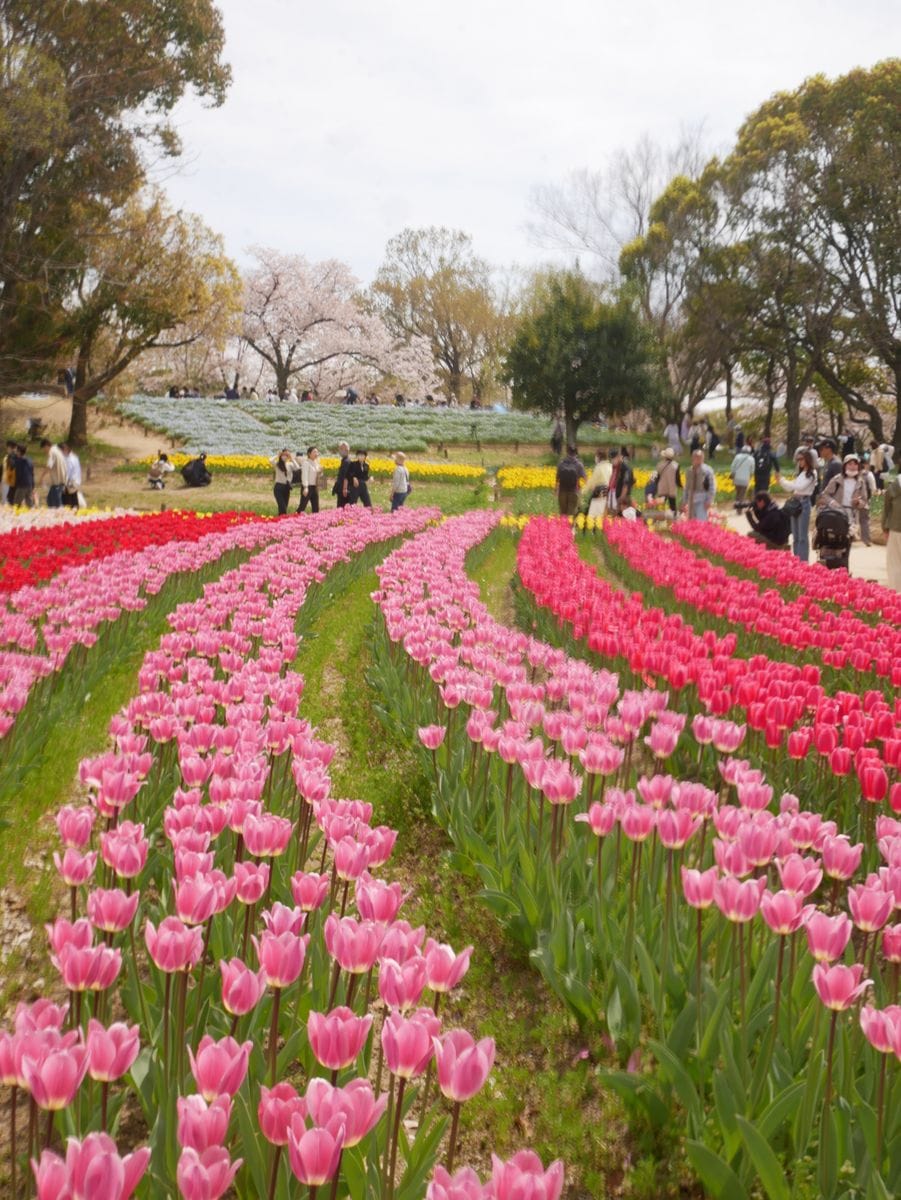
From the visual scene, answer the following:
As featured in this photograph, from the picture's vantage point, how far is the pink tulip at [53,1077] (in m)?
1.45

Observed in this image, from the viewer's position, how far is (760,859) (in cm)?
238

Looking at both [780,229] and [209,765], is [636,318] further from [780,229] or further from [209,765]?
[209,765]

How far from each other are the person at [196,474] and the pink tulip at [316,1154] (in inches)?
994

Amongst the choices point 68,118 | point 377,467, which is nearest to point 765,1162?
point 68,118

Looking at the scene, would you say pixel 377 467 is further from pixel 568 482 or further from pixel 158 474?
pixel 568 482

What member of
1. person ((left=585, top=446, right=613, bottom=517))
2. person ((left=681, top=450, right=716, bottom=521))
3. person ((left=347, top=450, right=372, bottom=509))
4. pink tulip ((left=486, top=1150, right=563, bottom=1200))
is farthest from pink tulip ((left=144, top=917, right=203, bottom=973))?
person ((left=347, top=450, right=372, bottom=509))

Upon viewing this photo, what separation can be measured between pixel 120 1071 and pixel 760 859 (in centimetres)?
156

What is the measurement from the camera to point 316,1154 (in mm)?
1388

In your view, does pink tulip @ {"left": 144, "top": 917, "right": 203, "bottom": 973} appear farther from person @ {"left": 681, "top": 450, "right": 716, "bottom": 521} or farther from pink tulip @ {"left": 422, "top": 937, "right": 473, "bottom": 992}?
person @ {"left": 681, "top": 450, "right": 716, "bottom": 521}

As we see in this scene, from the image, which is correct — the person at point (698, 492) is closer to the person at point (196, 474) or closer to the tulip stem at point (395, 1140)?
the person at point (196, 474)

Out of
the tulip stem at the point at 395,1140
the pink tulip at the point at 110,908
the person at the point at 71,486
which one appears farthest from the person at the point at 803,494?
the person at the point at 71,486

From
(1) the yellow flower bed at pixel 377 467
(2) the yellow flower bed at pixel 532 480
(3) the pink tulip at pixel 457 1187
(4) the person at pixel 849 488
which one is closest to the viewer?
(3) the pink tulip at pixel 457 1187

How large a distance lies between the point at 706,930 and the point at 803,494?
37.1 ft

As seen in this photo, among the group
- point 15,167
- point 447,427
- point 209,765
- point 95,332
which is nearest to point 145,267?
point 95,332
